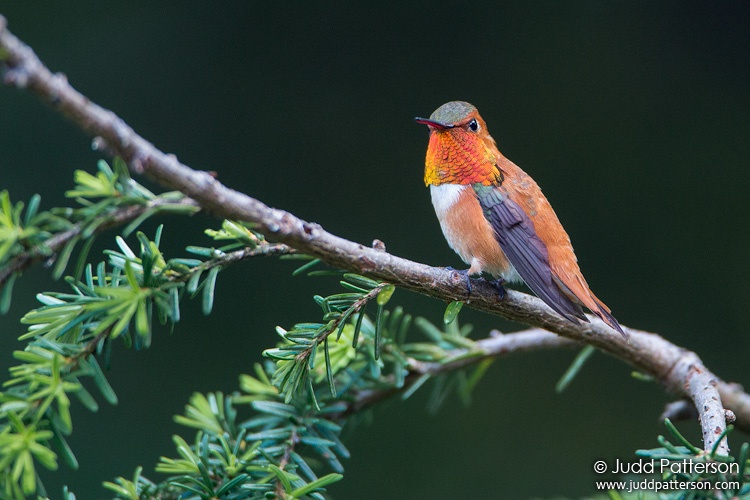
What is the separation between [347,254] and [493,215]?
756 mm

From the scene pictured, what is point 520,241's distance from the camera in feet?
4.86

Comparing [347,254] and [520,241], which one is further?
[520,241]

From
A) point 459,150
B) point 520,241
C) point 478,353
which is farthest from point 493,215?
point 478,353

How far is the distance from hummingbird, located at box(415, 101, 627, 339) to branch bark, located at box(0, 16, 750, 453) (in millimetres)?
122

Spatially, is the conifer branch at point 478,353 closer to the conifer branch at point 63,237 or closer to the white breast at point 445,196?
the white breast at point 445,196

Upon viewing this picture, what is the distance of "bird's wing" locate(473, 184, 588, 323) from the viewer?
1.33 m

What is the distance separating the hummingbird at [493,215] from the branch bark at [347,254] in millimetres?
122

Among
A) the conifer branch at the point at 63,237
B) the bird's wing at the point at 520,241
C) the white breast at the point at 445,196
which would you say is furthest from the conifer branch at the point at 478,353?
the conifer branch at the point at 63,237

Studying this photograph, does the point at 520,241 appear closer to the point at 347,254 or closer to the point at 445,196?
the point at 445,196

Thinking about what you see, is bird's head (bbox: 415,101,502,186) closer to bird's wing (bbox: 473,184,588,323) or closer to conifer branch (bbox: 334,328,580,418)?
bird's wing (bbox: 473,184,588,323)

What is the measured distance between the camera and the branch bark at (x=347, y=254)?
0.60 m

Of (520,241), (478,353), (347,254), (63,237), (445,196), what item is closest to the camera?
(63,237)

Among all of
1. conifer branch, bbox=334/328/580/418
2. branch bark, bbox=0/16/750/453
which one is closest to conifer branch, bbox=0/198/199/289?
branch bark, bbox=0/16/750/453

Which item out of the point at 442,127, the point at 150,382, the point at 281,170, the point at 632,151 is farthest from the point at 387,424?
the point at 632,151
